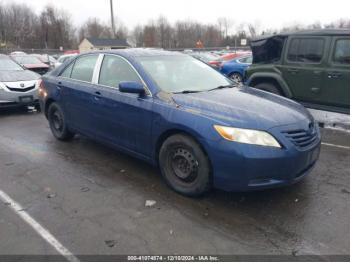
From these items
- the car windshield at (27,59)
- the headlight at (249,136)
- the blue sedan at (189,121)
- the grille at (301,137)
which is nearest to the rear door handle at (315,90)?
the blue sedan at (189,121)

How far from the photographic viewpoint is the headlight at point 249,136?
3.51 metres

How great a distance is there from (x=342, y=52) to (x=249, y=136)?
Result: 4311 mm

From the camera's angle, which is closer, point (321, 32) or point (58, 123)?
point (58, 123)

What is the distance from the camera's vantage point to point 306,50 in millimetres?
7254

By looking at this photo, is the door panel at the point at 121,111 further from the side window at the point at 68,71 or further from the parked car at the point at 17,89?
the parked car at the point at 17,89

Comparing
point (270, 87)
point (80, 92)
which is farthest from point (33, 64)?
point (80, 92)

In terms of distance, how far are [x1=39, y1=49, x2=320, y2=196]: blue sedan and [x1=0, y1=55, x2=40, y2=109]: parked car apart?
389 cm

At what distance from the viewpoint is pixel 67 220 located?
361 centimetres

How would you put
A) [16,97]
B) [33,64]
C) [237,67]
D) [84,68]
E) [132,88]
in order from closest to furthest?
1. [132,88]
2. [84,68]
3. [16,97]
4. [237,67]
5. [33,64]

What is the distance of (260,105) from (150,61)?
1.60 m

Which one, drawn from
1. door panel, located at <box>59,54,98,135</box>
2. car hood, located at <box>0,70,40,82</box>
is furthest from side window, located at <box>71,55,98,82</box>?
car hood, located at <box>0,70,40,82</box>

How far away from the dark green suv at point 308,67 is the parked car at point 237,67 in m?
6.18

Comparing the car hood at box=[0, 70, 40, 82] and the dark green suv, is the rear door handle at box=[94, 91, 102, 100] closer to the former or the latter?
the dark green suv

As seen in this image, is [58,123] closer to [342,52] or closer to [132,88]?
[132,88]
